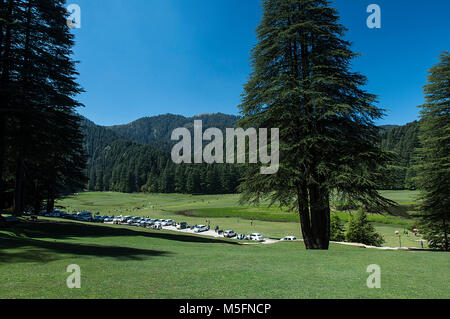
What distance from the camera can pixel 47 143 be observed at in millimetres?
18906

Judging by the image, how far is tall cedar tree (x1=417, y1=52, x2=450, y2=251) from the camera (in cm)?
2033

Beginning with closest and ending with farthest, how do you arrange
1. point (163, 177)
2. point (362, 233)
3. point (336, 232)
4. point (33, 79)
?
point (33, 79), point (362, 233), point (336, 232), point (163, 177)

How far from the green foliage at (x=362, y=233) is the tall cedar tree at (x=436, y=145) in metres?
12.9

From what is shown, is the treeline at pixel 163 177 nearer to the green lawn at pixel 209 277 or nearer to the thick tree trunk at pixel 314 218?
the thick tree trunk at pixel 314 218

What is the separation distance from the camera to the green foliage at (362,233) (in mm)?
34625

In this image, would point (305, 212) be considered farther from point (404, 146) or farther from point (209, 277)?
point (404, 146)

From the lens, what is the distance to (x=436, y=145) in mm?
21078

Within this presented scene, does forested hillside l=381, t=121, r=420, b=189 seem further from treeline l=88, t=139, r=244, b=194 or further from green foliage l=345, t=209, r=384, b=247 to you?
treeline l=88, t=139, r=244, b=194

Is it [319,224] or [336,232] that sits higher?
[319,224]

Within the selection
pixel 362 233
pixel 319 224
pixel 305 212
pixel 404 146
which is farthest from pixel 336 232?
pixel 404 146

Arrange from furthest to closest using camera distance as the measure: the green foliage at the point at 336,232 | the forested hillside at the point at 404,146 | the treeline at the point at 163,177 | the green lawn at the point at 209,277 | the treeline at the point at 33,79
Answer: the treeline at the point at 163,177, the forested hillside at the point at 404,146, the green foliage at the point at 336,232, the treeline at the point at 33,79, the green lawn at the point at 209,277

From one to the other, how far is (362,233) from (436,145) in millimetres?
18430

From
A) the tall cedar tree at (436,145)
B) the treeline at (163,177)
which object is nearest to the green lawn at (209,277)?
the tall cedar tree at (436,145)
